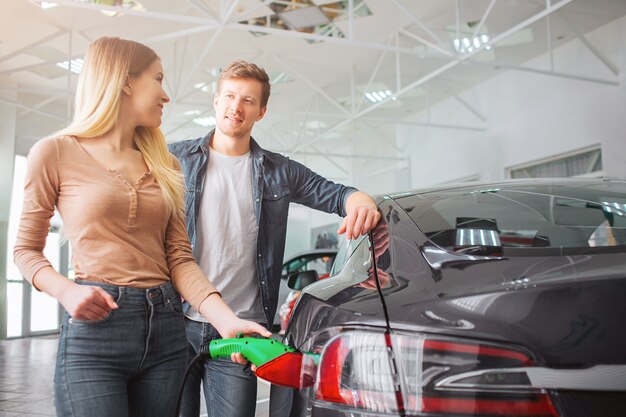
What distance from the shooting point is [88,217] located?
1.24 meters

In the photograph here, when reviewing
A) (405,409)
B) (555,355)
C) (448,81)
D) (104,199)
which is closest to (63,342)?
(104,199)

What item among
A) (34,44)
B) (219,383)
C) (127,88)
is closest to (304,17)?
(34,44)

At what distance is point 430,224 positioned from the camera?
52.2 inches

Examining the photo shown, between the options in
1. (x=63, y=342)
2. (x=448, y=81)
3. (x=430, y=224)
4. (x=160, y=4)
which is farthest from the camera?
(x=448, y=81)

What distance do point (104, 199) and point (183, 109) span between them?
548 inches

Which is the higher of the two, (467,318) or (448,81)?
(448,81)

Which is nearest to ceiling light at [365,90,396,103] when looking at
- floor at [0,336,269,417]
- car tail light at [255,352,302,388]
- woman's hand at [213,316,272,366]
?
floor at [0,336,269,417]

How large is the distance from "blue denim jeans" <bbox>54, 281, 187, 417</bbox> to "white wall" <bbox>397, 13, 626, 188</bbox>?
7888 mm

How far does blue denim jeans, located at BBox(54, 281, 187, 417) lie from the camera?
1177mm

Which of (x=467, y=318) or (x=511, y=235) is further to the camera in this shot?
(x=511, y=235)

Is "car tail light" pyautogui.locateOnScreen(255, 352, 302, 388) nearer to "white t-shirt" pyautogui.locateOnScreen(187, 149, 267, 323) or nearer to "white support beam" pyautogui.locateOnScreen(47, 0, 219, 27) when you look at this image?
"white t-shirt" pyautogui.locateOnScreen(187, 149, 267, 323)

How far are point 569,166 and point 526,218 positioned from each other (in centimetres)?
1101

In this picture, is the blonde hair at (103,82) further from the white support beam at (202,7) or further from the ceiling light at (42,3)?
the white support beam at (202,7)

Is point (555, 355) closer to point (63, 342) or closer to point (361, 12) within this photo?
point (63, 342)
